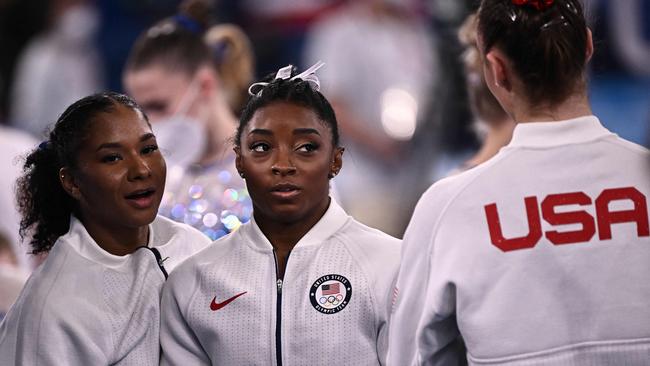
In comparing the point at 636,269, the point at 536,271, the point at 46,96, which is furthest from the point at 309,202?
the point at 46,96

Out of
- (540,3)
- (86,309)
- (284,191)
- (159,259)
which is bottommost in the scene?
(86,309)

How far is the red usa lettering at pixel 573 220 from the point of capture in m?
2.31

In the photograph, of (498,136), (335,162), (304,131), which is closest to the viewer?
(304,131)

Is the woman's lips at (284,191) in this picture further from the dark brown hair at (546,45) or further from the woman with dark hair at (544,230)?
the dark brown hair at (546,45)

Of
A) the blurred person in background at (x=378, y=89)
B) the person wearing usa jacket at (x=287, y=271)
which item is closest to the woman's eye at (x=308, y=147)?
the person wearing usa jacket at (x=287, y=271)

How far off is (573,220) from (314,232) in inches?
30.9

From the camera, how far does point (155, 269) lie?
2.88 metres

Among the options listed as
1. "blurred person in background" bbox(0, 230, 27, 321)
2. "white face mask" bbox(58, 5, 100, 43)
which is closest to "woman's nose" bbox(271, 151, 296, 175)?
"blurred person in background" bbox(0, 230, 27, 321)

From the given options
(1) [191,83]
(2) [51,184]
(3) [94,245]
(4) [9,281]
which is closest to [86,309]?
(3) [94,245]

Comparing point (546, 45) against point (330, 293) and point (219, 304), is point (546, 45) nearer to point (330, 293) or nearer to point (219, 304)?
point (330, 293)

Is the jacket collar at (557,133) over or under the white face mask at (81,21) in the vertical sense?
under

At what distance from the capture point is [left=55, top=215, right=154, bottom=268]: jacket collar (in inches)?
112

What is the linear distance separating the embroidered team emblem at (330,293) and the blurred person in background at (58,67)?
4263mm

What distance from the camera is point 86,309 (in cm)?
271
